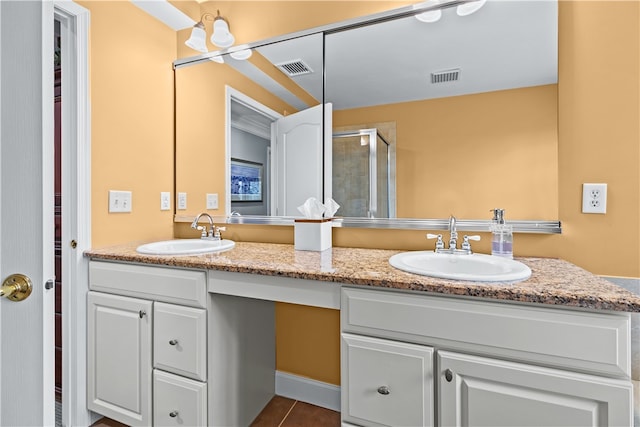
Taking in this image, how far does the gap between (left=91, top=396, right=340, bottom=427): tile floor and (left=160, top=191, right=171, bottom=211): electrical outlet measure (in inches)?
46.3

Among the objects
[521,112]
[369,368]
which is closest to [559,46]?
[521,112]

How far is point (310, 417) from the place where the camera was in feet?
5.41

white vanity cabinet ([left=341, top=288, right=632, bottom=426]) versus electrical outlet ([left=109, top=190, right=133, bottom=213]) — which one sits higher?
electrical outlet ([left=109, top=190, right=133, bottom=213])

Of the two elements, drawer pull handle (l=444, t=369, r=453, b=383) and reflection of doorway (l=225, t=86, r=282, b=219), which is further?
reflection of doorway (l=225, t=86, r=282, b=219)

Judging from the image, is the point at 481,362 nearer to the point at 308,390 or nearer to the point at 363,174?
the point at 363,174

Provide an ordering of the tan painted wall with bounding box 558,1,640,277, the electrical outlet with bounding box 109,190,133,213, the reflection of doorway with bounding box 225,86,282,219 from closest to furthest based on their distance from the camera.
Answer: the tan painted wall with bounding box 558,1,640,277 → the electrical outlet with bounding box 109,190,133,213 → the reflection of doorway with bounding box 225,86,282,219

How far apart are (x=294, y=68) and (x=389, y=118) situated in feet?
2.09

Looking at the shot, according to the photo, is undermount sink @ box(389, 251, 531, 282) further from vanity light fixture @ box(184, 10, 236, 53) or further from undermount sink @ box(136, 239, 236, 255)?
vanity light fixture @ box(184, 10, 236, 53)

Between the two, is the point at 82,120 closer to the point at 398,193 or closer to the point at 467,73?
the point at 398,193

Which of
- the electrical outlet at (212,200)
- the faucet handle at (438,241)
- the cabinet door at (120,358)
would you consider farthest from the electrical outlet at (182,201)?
the faucet handle at (438,241)

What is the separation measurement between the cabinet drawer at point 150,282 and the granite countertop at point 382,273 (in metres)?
0.04

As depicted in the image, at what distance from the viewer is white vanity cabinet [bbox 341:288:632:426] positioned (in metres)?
0.79

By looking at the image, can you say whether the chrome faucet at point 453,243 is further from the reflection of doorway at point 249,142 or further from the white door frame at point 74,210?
the white door frame at point 74,210

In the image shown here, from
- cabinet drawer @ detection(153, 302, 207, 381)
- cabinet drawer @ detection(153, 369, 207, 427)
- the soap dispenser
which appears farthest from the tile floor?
the soap dispenser
